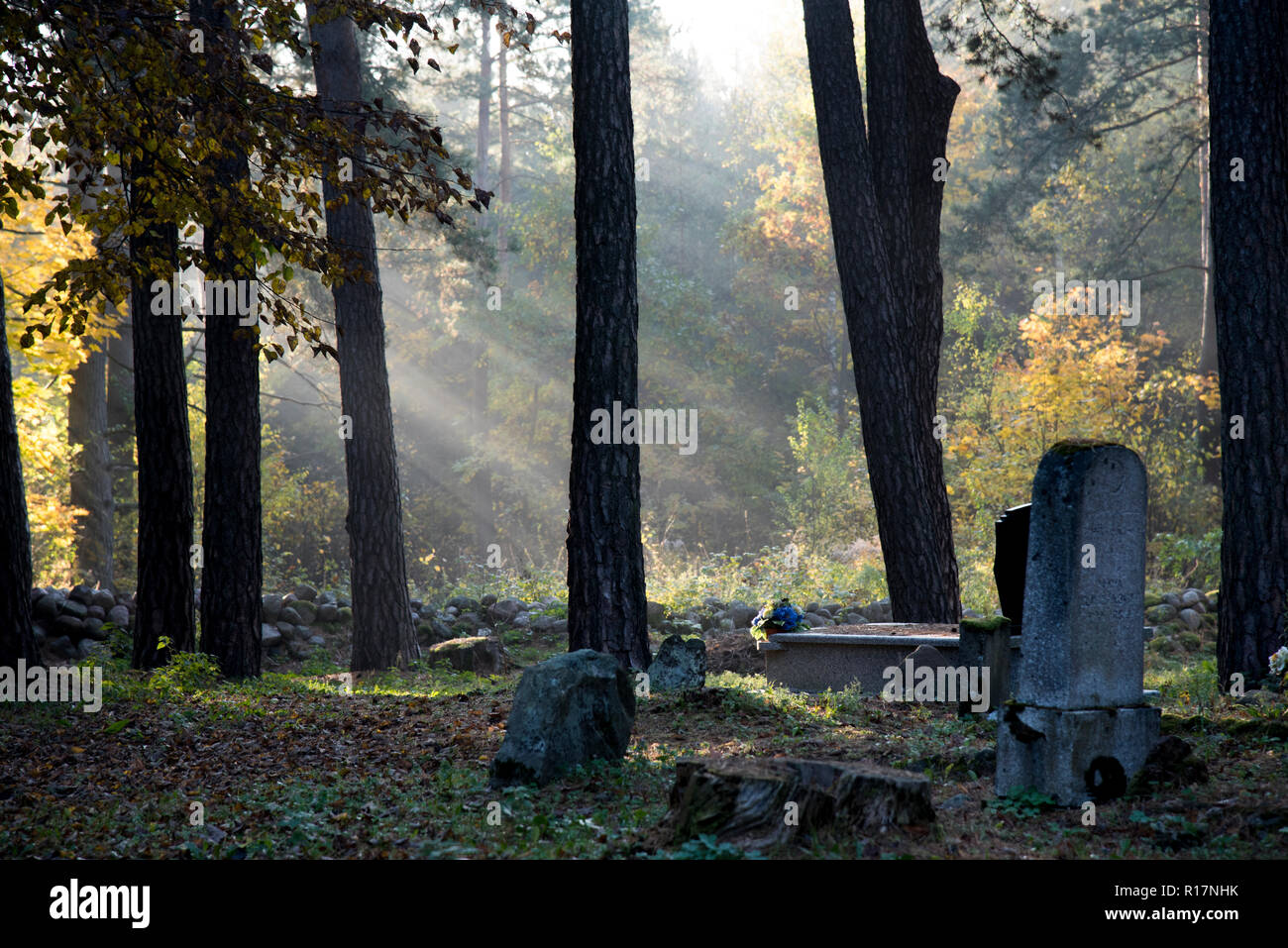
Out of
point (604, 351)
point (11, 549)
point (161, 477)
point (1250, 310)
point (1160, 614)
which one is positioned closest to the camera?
point (1250, 310)

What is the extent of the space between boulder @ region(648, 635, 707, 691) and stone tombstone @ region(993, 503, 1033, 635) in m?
2.51

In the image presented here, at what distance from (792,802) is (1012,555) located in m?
3.88

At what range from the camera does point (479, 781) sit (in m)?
5.64

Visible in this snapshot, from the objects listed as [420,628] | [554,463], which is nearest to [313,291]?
[420,628]

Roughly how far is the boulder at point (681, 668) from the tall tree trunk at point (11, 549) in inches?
211

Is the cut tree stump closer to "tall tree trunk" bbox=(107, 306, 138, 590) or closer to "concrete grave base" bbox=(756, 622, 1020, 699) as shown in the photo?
"concrete grave base" bbox=(756, 622, 1020, 699)

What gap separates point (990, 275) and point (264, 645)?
93.5 ft

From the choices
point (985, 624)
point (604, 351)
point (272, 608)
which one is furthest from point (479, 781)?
point (272, 608)

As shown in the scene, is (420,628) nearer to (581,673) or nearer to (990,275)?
(581,673)

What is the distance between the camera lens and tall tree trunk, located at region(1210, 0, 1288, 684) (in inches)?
299

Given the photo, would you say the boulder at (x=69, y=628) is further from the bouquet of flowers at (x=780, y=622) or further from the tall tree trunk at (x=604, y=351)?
the bouquet of flowers at (x=780, y=622)

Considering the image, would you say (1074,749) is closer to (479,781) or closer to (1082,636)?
(1082,636)

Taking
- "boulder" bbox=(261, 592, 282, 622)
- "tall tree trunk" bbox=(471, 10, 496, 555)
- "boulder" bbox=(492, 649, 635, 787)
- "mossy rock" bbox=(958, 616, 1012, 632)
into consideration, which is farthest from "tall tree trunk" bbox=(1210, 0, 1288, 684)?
"tall tree trunk" bbox=(471, 10, 496, 555)

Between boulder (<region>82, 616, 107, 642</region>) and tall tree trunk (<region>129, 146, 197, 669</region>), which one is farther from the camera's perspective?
boulder (<region>82, 616, 107, 642</region>)
